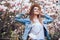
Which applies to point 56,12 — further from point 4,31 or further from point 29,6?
point 4,31

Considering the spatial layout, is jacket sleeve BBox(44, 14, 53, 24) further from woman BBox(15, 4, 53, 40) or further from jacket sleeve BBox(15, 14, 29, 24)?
jacket sleeve BBox(15, 14, 29, 24)

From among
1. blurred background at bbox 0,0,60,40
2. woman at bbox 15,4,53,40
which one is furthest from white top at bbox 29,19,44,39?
blurred background at bbox 0,0,60,40

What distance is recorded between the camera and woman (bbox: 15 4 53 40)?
258cm

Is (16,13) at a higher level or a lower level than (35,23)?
higher

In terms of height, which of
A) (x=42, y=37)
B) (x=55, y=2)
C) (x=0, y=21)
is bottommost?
(x=42, y=37)

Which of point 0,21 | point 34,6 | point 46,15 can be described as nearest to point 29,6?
point 34,6

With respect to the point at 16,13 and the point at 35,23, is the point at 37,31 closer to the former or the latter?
the point at 35,23

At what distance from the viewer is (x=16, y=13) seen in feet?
8.79

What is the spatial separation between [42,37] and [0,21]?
0.55 m

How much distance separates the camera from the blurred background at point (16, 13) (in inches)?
103

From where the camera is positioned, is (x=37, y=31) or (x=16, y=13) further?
(x=16, y=13)

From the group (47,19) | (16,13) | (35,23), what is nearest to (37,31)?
(35,23)

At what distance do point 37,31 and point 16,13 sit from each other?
1.15 feet

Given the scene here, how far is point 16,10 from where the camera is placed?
2697mm
